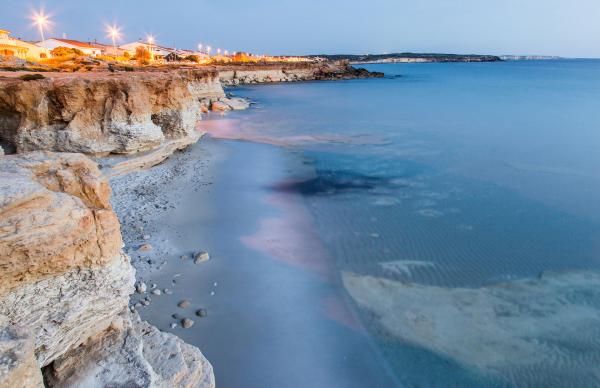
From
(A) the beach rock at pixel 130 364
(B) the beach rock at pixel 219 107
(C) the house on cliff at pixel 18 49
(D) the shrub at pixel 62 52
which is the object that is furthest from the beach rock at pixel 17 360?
(D) the shrub at pixel 62 52

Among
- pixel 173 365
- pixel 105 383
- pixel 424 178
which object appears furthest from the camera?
pixel 424 178

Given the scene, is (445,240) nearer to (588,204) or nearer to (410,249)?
(410,249)

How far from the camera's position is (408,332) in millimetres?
6848

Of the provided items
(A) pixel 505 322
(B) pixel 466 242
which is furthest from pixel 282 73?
(A) pixel 505 322

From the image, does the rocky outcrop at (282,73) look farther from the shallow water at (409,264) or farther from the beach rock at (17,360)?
the beach rock at (17,360)

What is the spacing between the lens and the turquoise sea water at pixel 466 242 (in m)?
6.48

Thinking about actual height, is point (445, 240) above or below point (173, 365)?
below

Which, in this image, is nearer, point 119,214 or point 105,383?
point 105,383

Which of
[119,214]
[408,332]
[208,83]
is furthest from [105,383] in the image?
[208,83]

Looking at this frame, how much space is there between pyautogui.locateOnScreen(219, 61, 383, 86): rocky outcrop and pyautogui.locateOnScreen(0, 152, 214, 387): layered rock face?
6627 cm

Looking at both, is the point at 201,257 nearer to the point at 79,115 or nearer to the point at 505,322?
the point at 505,322

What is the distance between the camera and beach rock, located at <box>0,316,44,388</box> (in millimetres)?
2566

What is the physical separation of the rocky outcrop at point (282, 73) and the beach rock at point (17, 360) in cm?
6800

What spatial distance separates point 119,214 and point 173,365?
695 centimetres
